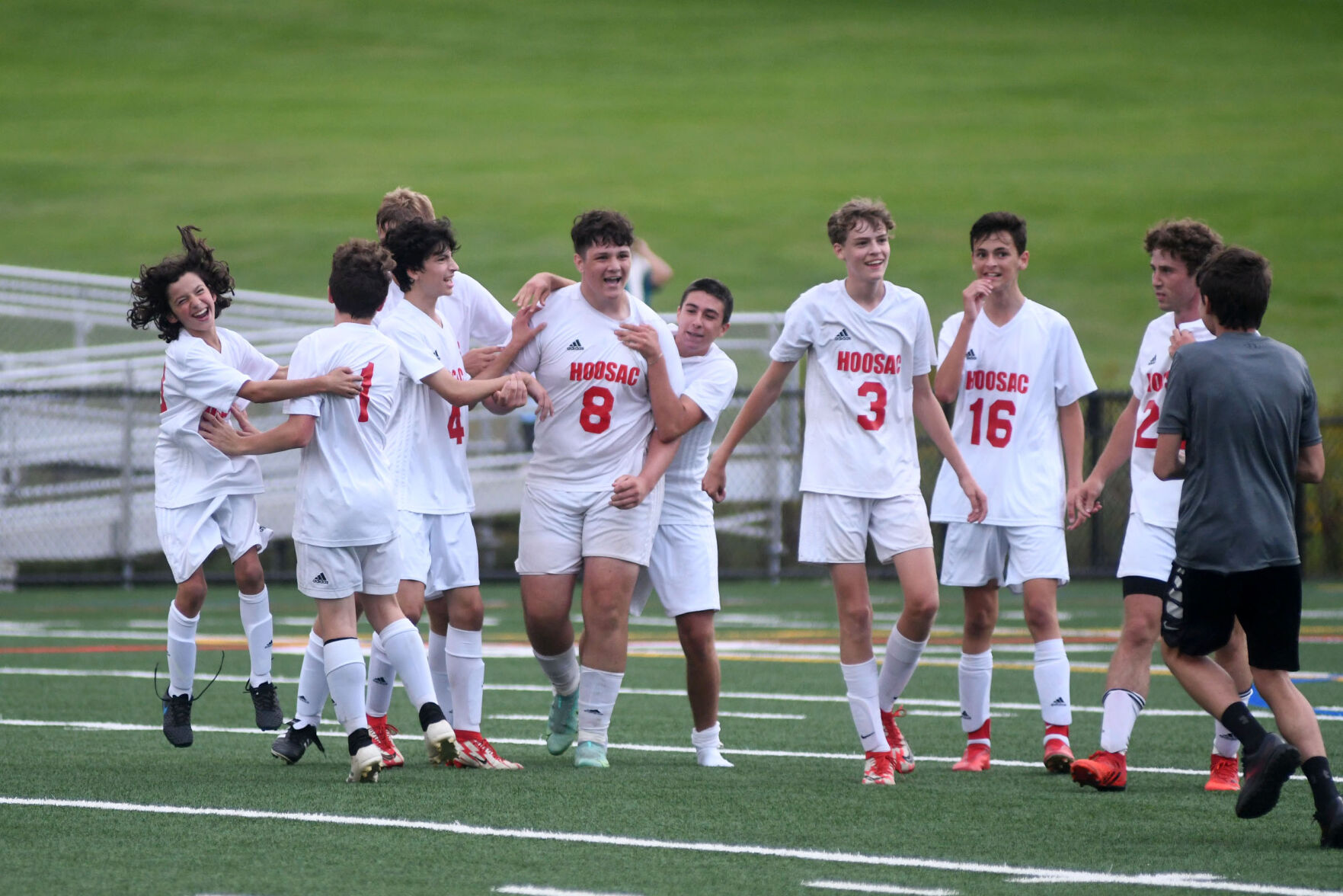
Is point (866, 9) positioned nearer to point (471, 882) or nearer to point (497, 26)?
point (497, 26)

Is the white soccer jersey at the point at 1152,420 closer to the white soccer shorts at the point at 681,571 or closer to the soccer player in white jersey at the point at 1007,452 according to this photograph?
the soccer player in white jersey at the point at 1007,452

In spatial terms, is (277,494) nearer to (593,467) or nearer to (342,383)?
(593,467)

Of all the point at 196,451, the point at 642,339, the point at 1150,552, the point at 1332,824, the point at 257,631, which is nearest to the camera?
the point at 1332,824

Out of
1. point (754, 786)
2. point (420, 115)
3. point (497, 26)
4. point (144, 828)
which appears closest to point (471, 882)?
point (144, 828)

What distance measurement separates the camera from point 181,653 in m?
7.61

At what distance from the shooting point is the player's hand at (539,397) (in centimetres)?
712

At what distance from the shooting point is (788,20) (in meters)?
59.2

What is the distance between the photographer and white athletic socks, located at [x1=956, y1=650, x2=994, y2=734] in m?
7.50

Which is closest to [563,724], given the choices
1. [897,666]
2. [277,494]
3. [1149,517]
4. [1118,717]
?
[897,666]

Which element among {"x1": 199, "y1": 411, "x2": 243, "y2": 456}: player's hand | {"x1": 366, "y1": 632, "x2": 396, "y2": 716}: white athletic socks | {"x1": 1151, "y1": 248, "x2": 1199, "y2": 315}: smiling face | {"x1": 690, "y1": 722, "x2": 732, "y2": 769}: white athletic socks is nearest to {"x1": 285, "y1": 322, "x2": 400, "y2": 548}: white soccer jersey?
{"x1": 199, "y1": 411, "x2": 243, "y2": 456}: player's hand

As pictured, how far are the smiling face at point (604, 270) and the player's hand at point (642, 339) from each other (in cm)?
18

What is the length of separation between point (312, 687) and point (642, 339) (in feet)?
5.85

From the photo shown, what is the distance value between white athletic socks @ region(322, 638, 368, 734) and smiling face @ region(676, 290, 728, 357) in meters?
1.80

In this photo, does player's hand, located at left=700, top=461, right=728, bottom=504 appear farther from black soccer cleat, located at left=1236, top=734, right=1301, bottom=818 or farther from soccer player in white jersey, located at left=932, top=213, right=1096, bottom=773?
black soccer cleat, located at left=1236, top=734, right=1301, bottom=818
